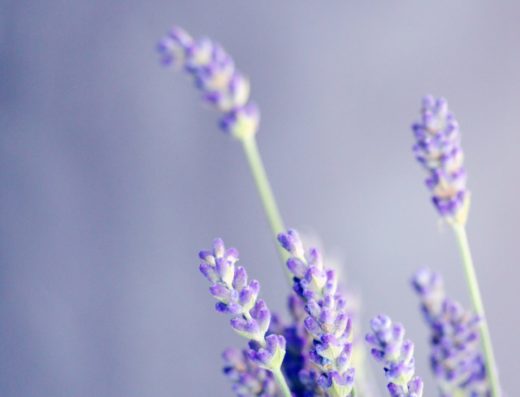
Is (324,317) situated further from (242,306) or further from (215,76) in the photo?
(215,76)

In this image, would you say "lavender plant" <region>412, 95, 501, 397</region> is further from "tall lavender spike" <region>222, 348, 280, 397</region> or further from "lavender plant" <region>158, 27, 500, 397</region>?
"tall lavender spike" <region>222, 348, 280, 397</region>

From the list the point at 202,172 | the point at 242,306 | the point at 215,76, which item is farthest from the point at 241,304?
the point at 202,172

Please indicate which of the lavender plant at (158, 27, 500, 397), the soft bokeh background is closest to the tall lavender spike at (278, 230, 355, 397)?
the lavender plant at (158, 27, 500, 397)

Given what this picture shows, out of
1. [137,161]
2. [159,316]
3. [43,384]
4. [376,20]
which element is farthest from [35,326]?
[376,20]

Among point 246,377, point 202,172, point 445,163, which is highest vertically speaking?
point 202,172

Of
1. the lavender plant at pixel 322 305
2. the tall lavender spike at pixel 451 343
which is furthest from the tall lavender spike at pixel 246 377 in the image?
the tall lavender spike at pixel 451 343

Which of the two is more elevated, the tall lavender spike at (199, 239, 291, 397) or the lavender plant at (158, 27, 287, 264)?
Result: the lavender plant at (158, 27, 287, 264)

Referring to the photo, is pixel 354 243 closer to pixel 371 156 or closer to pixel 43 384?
pixel 371 156
